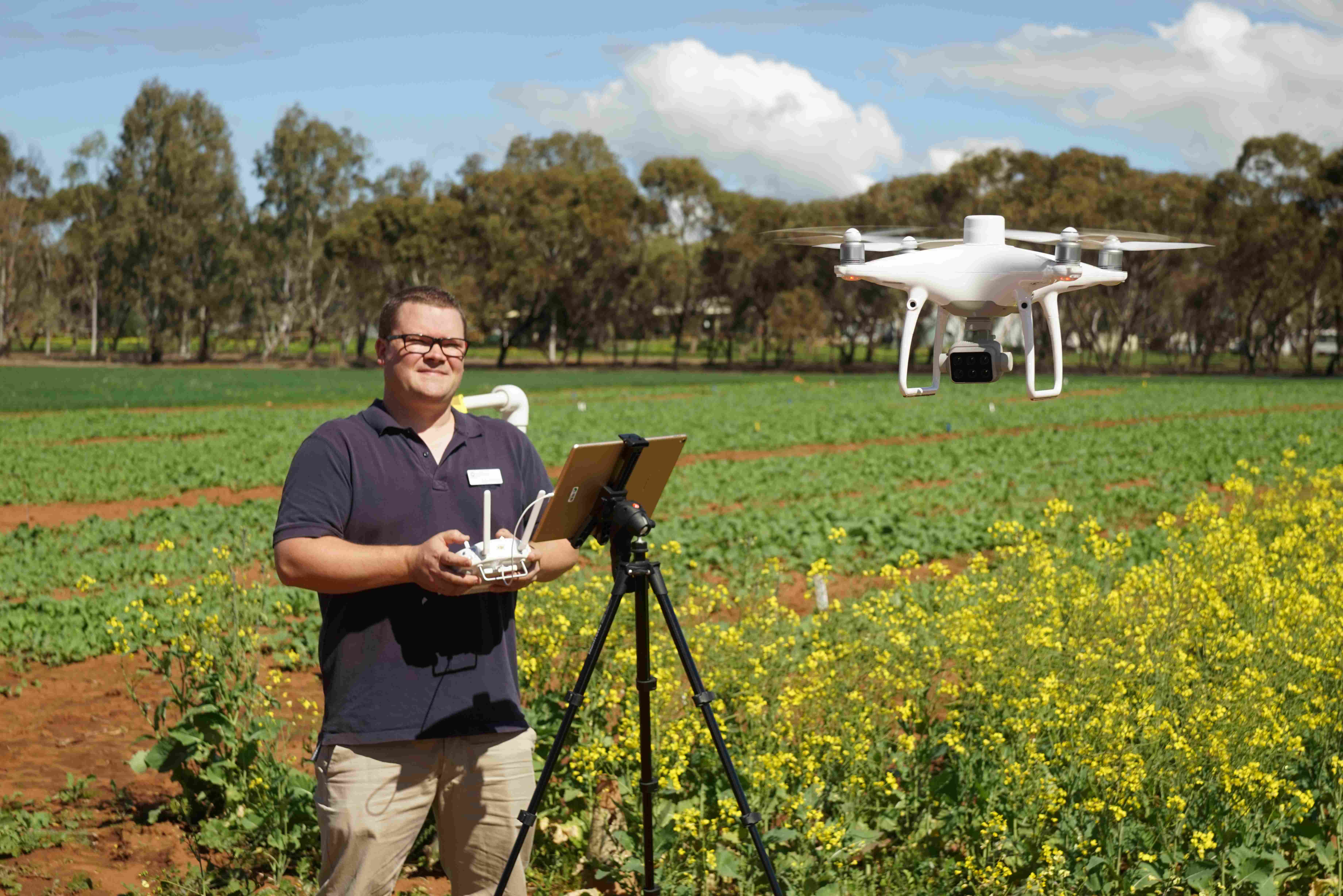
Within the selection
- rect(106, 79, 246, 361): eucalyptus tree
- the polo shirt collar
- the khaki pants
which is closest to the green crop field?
the khaki pants

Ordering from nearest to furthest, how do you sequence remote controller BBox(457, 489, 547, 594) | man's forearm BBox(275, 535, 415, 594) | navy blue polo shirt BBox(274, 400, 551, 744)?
remote controller BBox(457, 489, 547, 594) < man's forearm BBox(275, 535, 415, 594) < navy blue polo shirt BBox(274, 400, 551, 744)

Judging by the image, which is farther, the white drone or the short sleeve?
the short sleeve

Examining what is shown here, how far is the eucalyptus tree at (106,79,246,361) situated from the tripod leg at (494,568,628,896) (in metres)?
78.3

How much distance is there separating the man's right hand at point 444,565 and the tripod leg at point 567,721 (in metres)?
0.41

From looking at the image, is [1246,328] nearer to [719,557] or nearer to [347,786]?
[719,557]

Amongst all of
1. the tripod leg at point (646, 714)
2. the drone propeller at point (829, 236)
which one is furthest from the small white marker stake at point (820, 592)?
the drone propeller at point (829, 236)

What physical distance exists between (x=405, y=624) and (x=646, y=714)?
0.79m

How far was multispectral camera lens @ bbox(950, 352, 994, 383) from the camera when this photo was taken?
1.82 meters

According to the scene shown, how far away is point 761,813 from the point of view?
4906 mm

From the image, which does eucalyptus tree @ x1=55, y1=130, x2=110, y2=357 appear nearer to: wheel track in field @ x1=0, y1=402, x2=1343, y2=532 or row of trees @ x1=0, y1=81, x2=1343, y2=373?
row of trees @ x1=0, y1=81, x2=1343, y2=373

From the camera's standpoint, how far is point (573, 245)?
72.6m

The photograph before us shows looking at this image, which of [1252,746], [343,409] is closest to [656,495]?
[1252,746]

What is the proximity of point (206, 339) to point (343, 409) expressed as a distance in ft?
157

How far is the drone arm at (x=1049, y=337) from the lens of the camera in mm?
1723
